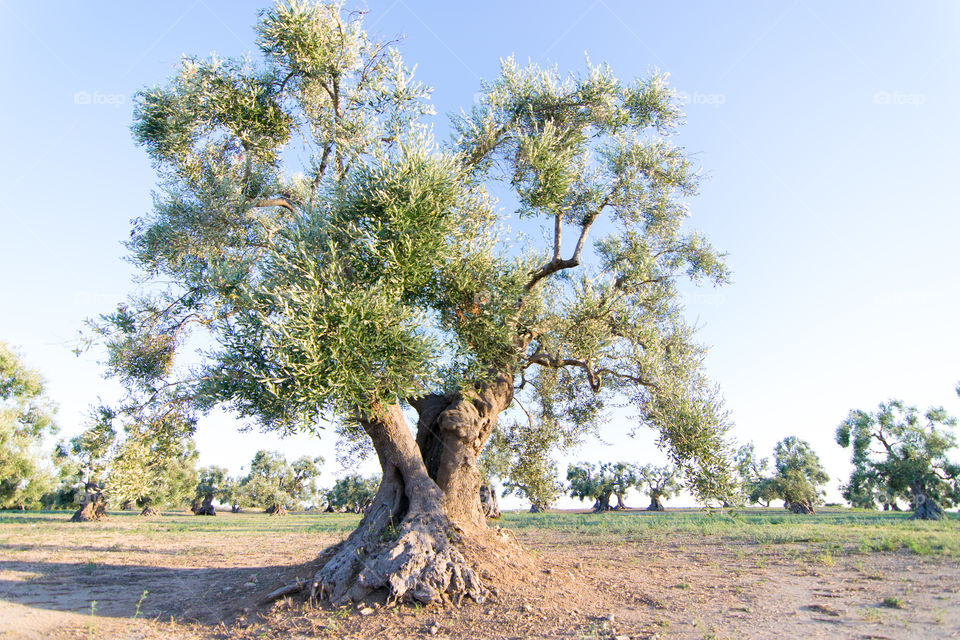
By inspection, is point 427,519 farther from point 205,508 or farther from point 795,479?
point 205,508

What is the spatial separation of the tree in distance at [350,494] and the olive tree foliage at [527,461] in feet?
189

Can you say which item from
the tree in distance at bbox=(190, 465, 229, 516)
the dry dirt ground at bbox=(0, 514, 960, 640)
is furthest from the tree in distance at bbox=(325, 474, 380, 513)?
the dry dirt ground at bbox=(0, 514, 960, 640)

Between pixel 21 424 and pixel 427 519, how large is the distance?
142ft

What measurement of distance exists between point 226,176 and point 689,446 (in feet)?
49.0

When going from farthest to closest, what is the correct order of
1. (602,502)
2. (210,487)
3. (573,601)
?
(210,487) < (602,502) < (573,601)

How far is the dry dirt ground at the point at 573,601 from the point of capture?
320 inches

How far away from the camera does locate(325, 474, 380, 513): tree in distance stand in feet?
254

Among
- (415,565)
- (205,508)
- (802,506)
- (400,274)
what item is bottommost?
(205,508)

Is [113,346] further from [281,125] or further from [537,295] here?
[537,295]

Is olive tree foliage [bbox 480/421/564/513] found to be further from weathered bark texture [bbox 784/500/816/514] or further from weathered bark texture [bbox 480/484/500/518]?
weathered bark texture [bbox 784/500/816/514]

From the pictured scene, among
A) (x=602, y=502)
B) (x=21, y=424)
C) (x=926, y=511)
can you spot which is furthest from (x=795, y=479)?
(x=21, y=424)

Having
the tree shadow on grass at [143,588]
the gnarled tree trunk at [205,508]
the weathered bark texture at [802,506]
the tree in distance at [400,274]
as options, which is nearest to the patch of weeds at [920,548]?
the tree in distance at [400,274]

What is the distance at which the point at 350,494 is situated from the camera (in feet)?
267

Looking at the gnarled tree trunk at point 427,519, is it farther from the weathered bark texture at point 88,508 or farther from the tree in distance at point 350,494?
the tree in distance at point 350,494
